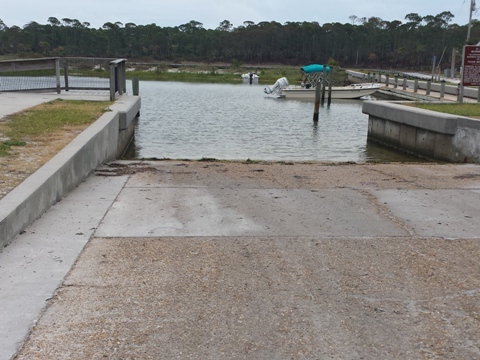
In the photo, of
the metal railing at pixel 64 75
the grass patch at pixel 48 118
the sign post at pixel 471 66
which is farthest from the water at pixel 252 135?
the sign post at pixel 471 66

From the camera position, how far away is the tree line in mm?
140250

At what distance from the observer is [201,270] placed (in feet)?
16.1

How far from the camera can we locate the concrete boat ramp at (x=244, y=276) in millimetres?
3725

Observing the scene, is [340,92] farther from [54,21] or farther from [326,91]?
[54,21]

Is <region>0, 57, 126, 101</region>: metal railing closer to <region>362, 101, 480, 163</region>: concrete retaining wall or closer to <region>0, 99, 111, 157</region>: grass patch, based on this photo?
<region>0, 99, 111, 157</region>: grass patch

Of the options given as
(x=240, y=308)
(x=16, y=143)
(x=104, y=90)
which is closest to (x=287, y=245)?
(x=240, y=308)

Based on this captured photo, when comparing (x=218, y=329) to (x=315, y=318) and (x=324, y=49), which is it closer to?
(x=315, y=318)

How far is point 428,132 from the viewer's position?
14.7 m

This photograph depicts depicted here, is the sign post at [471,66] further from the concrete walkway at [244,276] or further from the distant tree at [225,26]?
the distant tree at [225,26]

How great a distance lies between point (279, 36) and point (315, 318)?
150 meters

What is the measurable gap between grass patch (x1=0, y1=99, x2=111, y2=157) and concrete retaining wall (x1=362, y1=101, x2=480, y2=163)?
25.1ft

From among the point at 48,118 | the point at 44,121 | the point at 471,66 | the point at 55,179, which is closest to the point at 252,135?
the point at 471,66

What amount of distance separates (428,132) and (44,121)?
9.00 meters

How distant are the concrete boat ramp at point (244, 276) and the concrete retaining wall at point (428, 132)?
210 inches
